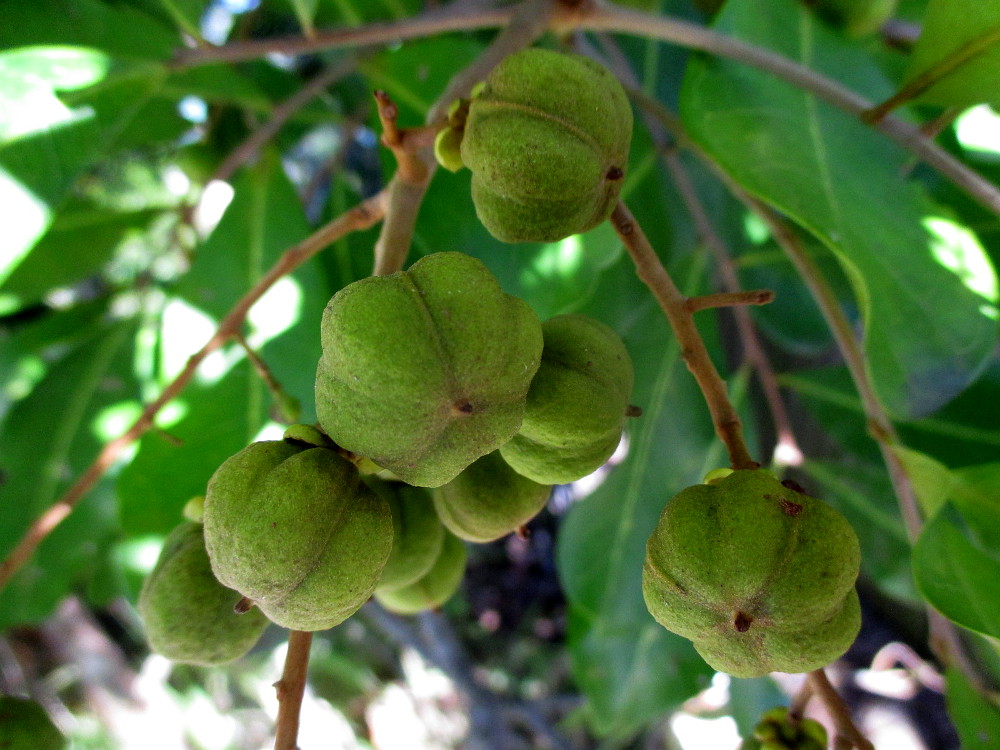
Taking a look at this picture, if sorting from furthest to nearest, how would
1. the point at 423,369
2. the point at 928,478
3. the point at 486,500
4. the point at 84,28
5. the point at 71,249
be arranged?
the point at 71,249, the point at 84,28, the point at 928,478, the point at 486,500, the point at 423,369

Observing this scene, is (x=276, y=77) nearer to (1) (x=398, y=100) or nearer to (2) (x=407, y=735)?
(1) (x=398, y=100)

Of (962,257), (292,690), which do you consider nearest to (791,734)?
(292,690)

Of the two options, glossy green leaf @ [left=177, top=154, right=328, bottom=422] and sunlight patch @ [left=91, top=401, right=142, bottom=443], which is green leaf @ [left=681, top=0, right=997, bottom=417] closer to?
glossy green leaf @ [left=177, top=154, right=328, bottom=422]

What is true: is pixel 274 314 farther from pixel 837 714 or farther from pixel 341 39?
pixel 837 714

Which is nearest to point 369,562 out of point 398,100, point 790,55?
point 398,100

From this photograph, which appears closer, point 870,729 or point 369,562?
point 369,562

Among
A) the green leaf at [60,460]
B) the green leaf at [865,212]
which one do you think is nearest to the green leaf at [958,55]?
the green leaf at [865,212]
